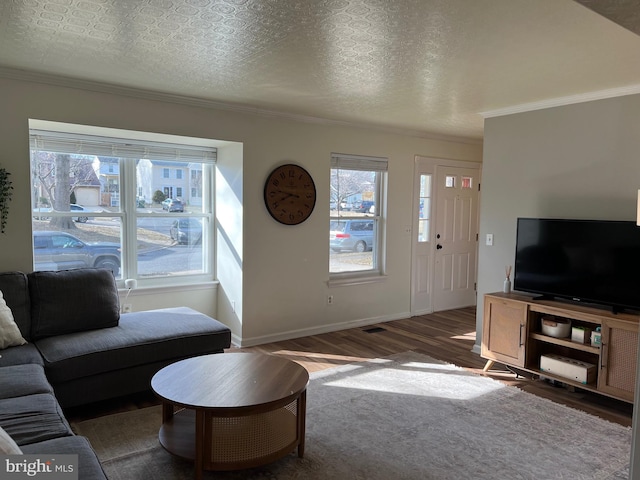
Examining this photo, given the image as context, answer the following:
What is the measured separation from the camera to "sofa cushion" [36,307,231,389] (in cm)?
280

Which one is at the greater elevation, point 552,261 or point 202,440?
point 552,261

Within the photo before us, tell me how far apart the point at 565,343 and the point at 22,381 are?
3572 mm

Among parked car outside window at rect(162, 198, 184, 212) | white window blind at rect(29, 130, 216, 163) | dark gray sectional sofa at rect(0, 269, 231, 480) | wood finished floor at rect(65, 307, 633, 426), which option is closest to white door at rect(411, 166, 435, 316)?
wood finished floor at rect(65, 307, 633, 426)

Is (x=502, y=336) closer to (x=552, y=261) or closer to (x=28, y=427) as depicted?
(x=552, y=261)

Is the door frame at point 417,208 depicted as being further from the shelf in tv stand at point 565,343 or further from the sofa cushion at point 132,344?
the sofa cushion at point 132,344

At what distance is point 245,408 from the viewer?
7.09ft

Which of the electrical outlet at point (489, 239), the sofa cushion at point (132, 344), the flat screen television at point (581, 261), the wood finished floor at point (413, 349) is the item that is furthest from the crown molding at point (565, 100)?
the sofa cushion at point (132, 344)

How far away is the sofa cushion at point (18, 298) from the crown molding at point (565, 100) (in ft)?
13.5

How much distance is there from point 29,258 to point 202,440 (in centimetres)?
218

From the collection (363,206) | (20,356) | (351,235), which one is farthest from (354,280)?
(20,356)

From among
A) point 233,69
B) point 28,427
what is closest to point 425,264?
point 233,69

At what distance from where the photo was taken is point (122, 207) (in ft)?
14.0

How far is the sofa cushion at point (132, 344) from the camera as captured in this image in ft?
9.20

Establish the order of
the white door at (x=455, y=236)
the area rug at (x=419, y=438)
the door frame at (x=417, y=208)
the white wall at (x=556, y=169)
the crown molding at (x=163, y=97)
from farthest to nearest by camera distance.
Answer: the white door at (x=455, y=236) < the door frame at (x=417, y=208) < the white wall at (x=556, y=169) < the crown molding at (x=163, y=97) < the area rug at (x=419, y=438)
